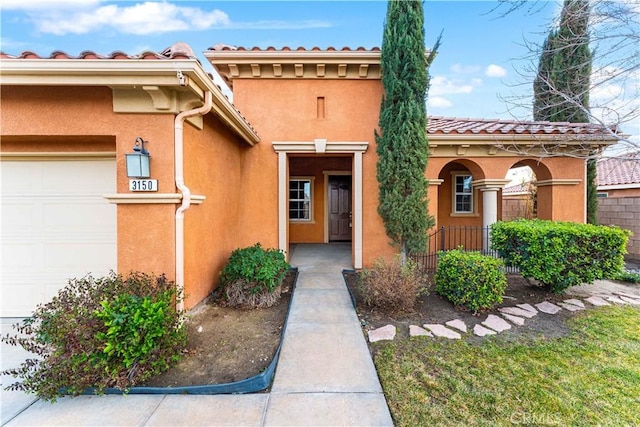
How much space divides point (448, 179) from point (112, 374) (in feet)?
32.7

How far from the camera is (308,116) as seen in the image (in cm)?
654

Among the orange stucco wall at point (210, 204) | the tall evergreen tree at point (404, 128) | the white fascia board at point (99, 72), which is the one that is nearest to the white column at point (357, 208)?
the tall evergreen tree at point (404, 128)

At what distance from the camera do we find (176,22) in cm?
735

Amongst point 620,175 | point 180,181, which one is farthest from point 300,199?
point 620,175

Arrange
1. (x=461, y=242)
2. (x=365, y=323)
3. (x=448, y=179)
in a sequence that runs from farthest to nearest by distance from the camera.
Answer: (x=448, y=179), (x=461, y=242), (x=365, y=323)

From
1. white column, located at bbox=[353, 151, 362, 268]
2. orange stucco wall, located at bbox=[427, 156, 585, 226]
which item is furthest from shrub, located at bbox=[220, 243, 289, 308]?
orange stucco wall, located at bbox=[427, 156, 585, 226]

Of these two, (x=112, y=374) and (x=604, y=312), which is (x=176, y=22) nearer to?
(x=112, y=374)

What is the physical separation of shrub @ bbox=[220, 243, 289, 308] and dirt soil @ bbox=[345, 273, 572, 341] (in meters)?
1.52

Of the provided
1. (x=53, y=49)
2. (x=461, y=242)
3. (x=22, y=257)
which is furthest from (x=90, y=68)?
(x=461, y=242)

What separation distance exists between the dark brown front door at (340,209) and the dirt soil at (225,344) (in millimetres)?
5836

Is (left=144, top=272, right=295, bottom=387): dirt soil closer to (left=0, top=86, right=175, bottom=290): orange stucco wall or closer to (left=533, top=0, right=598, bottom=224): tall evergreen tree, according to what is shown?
(left=0, top=86, right=175, bottom=290): orange stucco wall

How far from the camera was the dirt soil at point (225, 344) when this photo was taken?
2.80 meters

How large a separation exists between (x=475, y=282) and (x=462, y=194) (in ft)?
20.3

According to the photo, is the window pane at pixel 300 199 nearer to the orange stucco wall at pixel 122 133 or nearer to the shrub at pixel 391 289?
the shrub at pixel 391 289
